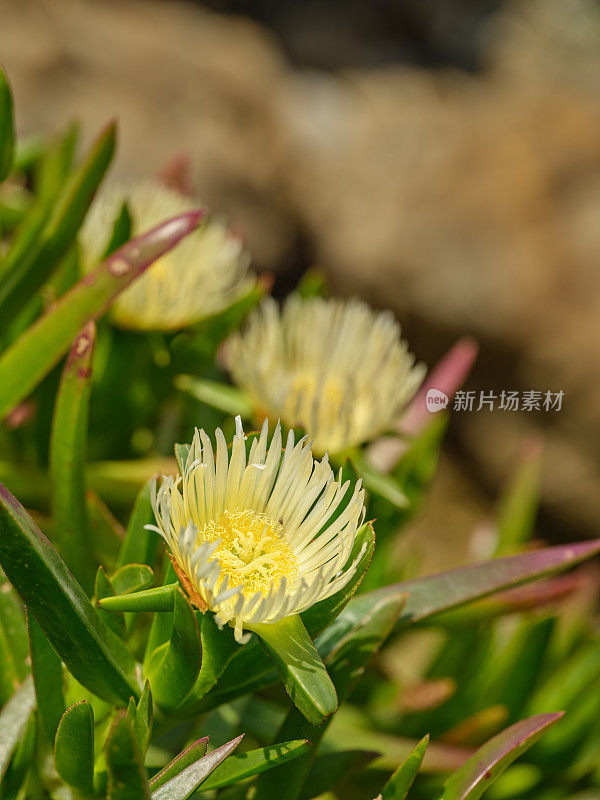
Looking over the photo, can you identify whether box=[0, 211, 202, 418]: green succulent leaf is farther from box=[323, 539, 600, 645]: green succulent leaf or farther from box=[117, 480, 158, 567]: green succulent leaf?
box=[323, 539, 600, 645]: green succulent leaf

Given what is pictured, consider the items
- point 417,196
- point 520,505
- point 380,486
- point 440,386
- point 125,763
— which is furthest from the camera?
point 417,196

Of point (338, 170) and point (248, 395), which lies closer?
point (248, 395)

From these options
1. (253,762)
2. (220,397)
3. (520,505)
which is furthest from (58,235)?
(520,505)

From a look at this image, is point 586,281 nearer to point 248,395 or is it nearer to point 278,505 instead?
point 248,395

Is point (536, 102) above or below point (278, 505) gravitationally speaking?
above

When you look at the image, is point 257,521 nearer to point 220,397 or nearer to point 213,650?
point 213,650

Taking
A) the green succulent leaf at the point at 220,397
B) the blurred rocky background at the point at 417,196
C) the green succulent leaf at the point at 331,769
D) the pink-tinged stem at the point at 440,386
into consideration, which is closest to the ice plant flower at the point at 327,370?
the green succulent leaf at the point at 220,397

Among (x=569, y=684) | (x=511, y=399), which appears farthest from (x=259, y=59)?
(x=569, y=684)
